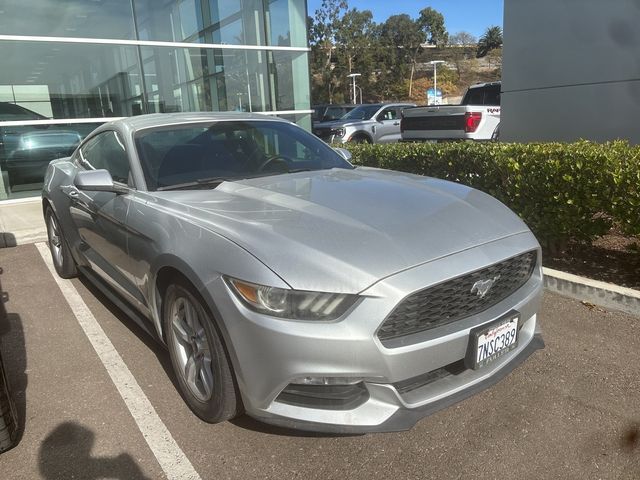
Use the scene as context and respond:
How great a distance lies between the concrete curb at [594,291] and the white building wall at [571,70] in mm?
4372

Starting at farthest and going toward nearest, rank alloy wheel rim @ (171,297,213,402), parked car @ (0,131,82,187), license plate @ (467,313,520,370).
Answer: parked car @ (0,131,82,187) < alloy wheel rim @ (171,297,213,402) < license plate @ (467,313,520,370)

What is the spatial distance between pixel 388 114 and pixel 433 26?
88128mm

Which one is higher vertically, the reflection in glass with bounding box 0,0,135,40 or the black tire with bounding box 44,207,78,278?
the reflection in glass with bounding box 0,0,135,40

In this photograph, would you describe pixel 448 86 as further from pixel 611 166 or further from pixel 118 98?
pixel 611 166

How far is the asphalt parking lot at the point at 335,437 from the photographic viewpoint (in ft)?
7.65

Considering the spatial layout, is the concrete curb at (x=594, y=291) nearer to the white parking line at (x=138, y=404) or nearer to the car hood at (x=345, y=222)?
the car hood at (x=345, y=222)

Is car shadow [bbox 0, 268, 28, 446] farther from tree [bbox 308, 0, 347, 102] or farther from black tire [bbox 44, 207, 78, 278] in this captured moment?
tree [bbox 308, 0, 347, 102]

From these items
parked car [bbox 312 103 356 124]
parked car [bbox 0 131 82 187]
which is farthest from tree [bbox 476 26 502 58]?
parked car [bbox 0 131 82 187]

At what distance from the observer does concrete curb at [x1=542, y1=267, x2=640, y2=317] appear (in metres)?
3.74

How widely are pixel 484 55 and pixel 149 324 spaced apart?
106041 mm

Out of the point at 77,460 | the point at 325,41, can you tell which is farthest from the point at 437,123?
the point at 325,41

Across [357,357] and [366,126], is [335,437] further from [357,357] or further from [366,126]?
[366,126]

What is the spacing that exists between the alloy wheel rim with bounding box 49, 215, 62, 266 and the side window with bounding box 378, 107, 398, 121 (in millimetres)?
13024

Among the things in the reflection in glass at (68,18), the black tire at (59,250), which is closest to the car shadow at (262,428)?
the black tire at (59,250)
